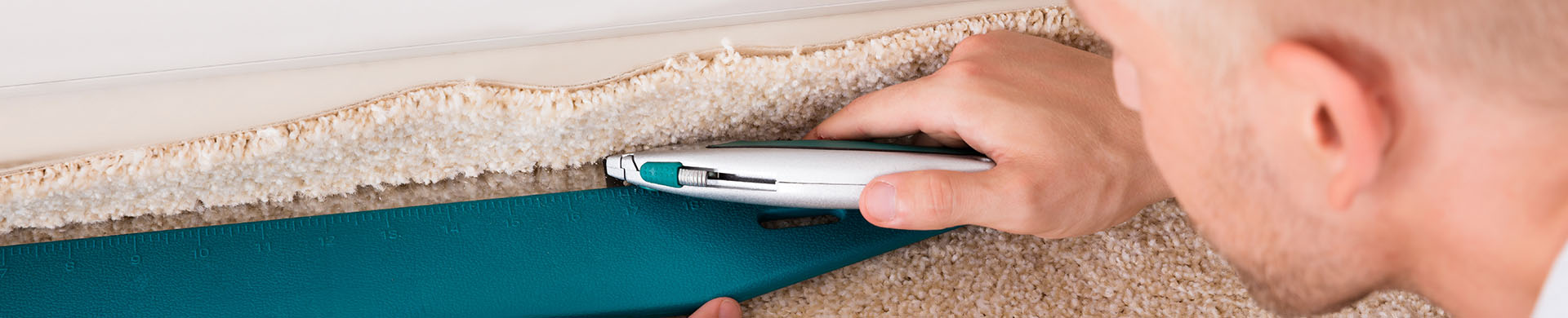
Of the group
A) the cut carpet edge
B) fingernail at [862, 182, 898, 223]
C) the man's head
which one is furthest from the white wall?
the man's head

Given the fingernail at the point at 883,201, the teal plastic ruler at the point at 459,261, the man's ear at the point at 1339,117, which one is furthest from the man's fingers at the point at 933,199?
the man's ear at the point at 1339,117

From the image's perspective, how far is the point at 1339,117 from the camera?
0.33 metres

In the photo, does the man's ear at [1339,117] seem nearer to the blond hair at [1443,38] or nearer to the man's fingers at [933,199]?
the blond hair at [1443,38]

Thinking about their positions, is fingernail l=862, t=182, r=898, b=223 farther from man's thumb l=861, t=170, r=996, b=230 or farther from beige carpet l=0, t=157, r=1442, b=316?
beige carpet l=0, t=157, r=1442, b=316

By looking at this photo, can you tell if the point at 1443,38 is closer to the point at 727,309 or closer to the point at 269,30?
the point at 727,309

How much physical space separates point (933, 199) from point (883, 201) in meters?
0.03

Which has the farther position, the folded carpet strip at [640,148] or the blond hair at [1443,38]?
the folded carpet strip at [640,148]

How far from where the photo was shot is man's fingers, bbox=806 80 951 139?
636 millimetres

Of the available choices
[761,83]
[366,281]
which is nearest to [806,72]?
[761,83]

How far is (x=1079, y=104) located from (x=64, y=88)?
0.66 meters

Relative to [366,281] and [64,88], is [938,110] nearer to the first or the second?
[366,281]

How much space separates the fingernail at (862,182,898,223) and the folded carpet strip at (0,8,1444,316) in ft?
0.34

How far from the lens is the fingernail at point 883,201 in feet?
1.92

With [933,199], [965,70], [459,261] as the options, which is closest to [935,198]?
[933,199]
